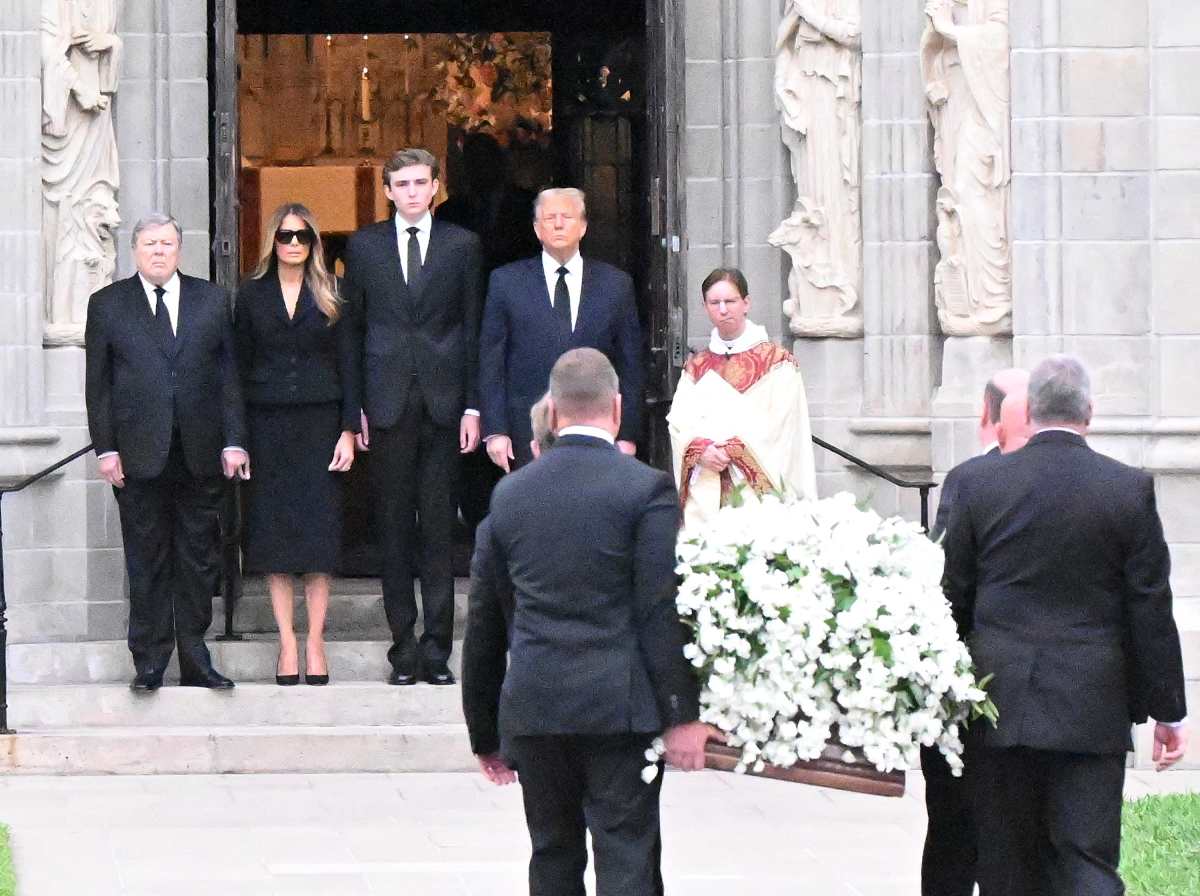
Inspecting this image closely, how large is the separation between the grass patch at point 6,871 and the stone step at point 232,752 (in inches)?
55.2

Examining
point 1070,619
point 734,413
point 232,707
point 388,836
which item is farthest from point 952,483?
point 232,707

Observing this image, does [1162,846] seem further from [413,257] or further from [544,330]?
[413,257]

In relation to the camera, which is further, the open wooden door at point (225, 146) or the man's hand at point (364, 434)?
the open wooden door at point (225, 146)

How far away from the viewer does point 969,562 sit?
6.55m

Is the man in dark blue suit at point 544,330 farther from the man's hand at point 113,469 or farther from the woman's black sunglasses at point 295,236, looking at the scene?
the man's hand at point 113,469

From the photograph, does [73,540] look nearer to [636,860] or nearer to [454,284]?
[454,284]

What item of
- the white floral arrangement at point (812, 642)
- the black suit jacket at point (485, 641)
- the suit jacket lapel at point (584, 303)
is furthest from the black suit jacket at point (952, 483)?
the suit jacket lapel at point (584, 303)

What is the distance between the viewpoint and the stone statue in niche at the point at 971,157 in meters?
11.0

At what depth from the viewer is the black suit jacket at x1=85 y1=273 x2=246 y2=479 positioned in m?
10.3

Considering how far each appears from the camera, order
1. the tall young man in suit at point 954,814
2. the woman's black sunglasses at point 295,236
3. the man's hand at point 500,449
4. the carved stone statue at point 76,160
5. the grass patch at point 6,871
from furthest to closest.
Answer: the carved stone statue at point 76,160
the woman's black sunglasses at point 295,236
the man's hand at point 500,449
the grass patch at point 6,871
the tall young man in suit at point 954,814

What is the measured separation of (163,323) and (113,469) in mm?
653

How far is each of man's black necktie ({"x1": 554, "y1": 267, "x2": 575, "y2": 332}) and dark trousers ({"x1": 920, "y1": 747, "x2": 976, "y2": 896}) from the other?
12.5ft

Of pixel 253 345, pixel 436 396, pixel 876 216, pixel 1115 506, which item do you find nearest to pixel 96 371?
pixel 253 345

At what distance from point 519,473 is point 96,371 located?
4.56 m
